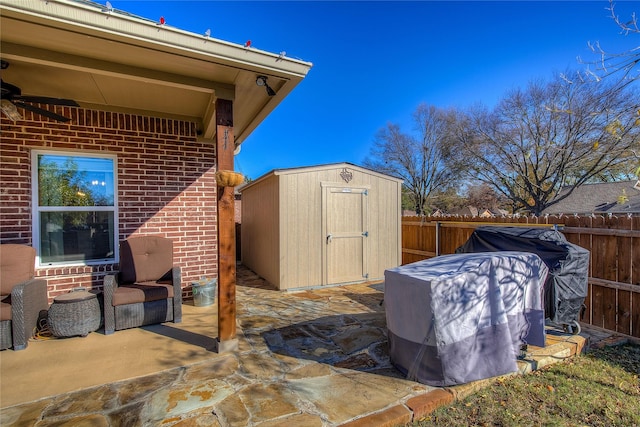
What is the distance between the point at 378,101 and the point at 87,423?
21167mm

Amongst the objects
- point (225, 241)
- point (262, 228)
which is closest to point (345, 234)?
point (262, 228)

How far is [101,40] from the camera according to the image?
230 centimetres

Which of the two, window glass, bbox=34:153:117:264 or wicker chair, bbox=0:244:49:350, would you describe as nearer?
wicker chair, bbox=0:244:49:350

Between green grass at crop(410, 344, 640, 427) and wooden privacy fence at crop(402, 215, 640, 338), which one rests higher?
wooden privacy fence at crop(402, 215, 640, 338)

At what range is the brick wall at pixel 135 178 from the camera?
3.76 meters

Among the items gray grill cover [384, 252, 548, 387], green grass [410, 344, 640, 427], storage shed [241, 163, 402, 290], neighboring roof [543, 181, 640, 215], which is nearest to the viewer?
green grass [410, 344, 640, 427]

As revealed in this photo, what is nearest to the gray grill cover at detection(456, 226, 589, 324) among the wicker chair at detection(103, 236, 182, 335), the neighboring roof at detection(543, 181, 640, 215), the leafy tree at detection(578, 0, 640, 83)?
the leafy tree at detection(578, 0, 640, 83)

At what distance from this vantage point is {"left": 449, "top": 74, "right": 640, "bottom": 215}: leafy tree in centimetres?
1337

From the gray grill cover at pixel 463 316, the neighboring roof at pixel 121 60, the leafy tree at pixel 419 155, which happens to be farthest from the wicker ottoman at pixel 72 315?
the leafy tree at pixel 419 155

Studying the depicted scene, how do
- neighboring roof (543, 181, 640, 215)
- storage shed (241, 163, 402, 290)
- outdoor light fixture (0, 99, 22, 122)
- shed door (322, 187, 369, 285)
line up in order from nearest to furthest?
outdoor light fixture (0, 99, 22, 122)
storage shed (241, 163, 402, 290)
shed door (322, 187, 369, 285)
neighboring roof (543, 181, 640, 215)

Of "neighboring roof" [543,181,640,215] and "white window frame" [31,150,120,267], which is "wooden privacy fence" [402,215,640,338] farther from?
"neighboring roof" [543,181,640,215]

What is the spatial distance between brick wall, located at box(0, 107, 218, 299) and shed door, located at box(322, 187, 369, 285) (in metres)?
2.29

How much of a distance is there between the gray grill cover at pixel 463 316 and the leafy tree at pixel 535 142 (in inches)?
524

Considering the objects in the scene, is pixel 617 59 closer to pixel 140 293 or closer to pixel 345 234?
pixel 345 234
